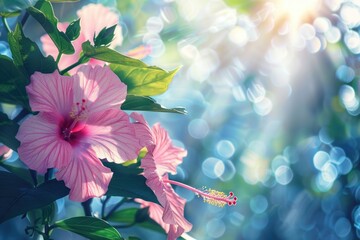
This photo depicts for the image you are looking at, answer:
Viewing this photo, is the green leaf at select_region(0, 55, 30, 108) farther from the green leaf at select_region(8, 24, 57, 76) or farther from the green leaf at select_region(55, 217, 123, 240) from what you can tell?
the green leaf at select_region(55, 217, 123, 240)

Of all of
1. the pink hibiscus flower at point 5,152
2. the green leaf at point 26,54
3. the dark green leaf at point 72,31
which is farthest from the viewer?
the pink hibiscus flower at point 5,152

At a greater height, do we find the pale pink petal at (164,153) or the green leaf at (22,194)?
the green leaf at (22,194)

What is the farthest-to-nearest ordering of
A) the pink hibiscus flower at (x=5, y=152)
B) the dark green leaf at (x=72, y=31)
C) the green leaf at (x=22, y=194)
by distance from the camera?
the pink hibiscus flower at (x=5, y=152) → the dark green leaf at (x=72, y=31) → the green leaf at (x=22, y=194)

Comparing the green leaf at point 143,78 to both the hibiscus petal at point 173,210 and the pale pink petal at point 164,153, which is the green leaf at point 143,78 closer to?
the pale pink petal at point 164,153

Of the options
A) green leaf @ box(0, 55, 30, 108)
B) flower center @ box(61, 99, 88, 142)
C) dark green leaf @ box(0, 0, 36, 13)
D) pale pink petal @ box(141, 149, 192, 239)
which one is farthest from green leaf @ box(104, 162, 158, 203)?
dark green leaf @ box(0, 0, 36, 13)

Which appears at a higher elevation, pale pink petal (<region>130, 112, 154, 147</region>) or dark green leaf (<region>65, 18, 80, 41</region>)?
dark green leaf (<region>65, 18, 80, 41</region>)

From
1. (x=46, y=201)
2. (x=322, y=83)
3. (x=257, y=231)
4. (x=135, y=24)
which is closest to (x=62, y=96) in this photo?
(x=46, y=201)

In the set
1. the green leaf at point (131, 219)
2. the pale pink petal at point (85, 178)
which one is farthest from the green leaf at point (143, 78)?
the green leaf at point (131, 219)
